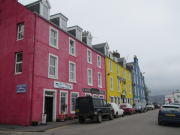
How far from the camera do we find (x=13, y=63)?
15.4 m

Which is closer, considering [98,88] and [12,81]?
[12,81]

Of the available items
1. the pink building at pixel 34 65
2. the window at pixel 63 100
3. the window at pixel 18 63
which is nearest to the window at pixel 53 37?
the pink building at pixel 34 65

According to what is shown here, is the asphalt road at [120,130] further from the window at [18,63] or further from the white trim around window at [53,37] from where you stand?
the white trim around window at [53,37]

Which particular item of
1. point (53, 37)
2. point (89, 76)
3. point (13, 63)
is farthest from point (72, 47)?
point (13, 63)

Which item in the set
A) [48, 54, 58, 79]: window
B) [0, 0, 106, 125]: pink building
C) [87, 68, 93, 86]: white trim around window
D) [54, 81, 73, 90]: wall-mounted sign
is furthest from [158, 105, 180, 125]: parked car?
[87, 68, 93, 86]: white trim around window

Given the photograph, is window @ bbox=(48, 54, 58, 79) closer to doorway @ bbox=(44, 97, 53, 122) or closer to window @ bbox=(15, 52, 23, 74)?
doorway @ bbox=(44, 97, 53, 122)

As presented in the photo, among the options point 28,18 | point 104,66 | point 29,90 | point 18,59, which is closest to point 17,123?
point 29,90

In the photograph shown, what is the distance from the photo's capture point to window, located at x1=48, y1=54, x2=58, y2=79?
1653 cm

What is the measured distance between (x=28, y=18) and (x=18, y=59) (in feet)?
12.1

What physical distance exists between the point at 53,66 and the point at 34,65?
8.97 feet

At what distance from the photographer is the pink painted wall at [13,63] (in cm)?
1387

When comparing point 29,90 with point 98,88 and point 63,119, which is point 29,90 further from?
point 98,88

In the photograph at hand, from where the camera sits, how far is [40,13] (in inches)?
639

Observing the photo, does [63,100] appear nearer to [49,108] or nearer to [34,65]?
[49,108]
